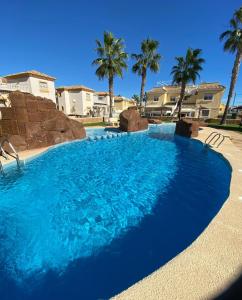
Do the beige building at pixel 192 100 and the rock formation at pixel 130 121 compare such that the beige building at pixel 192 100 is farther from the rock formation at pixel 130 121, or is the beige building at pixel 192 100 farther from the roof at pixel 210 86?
the rock formation at pixel 130 121

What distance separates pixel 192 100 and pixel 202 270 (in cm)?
4251

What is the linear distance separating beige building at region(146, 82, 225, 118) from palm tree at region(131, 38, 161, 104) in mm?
11412

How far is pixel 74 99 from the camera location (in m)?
37.8

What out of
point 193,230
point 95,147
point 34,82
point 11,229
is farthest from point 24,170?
point 34,82

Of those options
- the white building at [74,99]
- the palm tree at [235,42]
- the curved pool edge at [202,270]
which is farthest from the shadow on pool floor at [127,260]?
the white building at [74,99]

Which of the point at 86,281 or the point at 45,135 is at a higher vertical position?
the point at 45,135

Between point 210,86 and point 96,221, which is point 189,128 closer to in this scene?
point 96,221

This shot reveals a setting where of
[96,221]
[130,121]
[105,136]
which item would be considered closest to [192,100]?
[130,121]

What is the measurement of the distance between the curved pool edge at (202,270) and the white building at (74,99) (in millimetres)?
37881

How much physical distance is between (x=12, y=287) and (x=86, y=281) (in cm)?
121

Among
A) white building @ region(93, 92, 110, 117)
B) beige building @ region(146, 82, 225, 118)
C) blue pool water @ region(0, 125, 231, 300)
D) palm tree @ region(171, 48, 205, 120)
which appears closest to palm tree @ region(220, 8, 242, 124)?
palm tree @ region(171, 48, 205, 120)

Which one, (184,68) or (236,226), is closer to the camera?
(236,226)

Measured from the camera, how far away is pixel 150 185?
20.7 feet

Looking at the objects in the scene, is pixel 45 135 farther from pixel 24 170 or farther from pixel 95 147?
pixel 24 170
